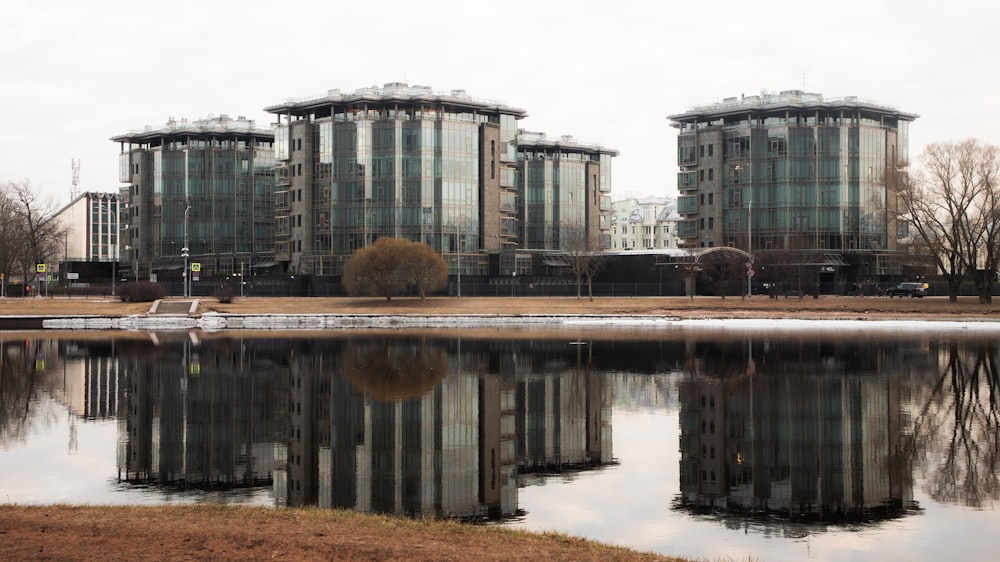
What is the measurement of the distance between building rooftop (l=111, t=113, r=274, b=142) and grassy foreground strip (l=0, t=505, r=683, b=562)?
160 meters

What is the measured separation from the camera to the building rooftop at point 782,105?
149 m

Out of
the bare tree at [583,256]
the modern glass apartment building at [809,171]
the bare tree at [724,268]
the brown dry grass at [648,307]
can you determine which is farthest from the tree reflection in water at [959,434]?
the modern glass apartment building at [809,171]

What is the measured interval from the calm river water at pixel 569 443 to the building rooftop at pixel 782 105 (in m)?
103

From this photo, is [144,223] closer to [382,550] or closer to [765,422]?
[765,422]

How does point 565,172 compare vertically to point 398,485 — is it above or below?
above

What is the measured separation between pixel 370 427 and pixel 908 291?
98.1 m

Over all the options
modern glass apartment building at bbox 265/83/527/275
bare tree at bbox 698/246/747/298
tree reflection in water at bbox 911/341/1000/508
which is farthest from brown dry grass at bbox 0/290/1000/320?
tree reflection in water at bbox 911/341/1000/508

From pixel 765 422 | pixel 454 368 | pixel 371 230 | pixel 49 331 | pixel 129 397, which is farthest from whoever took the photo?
pixel 371 230

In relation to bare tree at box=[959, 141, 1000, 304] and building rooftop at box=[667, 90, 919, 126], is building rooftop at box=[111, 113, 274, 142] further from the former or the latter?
bare tree at box=[959, 141, 1000, 304]

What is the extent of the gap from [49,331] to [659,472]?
236 ft

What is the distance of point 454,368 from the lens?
156 feet

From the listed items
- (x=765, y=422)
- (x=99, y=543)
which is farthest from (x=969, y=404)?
(x=99, y=543)

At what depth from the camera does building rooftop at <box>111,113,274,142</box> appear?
169875 millimetres

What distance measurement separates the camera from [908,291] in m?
114
